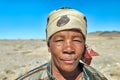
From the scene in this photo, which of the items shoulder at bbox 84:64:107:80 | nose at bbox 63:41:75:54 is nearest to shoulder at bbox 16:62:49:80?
nose at bbox 63:41:75:54

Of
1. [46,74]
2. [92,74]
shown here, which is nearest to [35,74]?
[46,74]

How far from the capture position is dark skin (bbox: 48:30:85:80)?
390 centimetres

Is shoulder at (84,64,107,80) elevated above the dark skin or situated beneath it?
situated beneath

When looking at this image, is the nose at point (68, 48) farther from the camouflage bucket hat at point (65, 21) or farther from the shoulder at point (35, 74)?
the shoulder at point (35, 74)

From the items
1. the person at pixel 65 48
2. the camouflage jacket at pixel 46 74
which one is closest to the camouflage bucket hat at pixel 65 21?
the person at pixel 65 48

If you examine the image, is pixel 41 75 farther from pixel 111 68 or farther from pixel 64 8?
pixel 111 68

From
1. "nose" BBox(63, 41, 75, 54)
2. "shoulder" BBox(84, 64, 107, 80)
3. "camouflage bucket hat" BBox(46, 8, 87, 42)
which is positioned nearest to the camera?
"nose" BBox(63, 41, 75, 54)

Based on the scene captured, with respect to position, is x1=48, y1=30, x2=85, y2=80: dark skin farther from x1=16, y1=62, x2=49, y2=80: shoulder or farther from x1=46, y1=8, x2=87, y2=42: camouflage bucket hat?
x1=16, y1=62, x2=49, y2=80: shoulder

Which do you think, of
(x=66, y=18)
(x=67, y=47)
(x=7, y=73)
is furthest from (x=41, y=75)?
(x=7, y=73)

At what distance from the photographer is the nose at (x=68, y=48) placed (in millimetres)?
3878

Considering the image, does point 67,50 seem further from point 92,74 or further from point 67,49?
point 92,74

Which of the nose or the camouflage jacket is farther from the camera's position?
the camouflage jacket

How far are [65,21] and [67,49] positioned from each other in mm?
381

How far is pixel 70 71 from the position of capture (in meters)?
3.96
